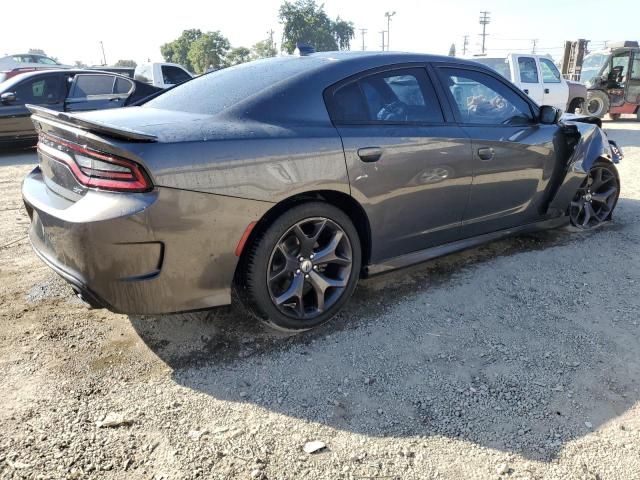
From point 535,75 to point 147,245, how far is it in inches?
438

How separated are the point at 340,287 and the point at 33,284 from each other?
2214 millimetres

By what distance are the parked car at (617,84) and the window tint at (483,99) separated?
1215 centimetres

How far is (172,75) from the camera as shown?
40.1 ft

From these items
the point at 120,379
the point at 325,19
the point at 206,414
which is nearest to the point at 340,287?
the point at 206,414

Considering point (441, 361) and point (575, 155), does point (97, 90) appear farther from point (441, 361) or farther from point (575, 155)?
point (441, 361)

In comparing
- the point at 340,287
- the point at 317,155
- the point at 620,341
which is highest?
the point at 317,155

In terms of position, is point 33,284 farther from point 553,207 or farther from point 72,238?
point 553,207

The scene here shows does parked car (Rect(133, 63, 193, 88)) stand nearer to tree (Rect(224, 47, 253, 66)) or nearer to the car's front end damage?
the car's front end damage

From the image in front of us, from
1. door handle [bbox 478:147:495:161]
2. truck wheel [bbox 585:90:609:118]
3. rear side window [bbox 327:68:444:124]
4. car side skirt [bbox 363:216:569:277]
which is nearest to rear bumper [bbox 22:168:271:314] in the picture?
rear side window [bbox 327:68:444:124]

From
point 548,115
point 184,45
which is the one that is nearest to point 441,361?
point 548,115

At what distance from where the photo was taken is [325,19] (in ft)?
208

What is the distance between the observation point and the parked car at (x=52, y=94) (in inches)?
342

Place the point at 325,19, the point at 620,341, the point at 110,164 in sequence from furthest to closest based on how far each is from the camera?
the point at 325,19 < the point at 620,341 < the point at 110,164

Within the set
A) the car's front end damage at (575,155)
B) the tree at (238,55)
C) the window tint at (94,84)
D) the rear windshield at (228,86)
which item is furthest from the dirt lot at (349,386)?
the tree at (238,55)
